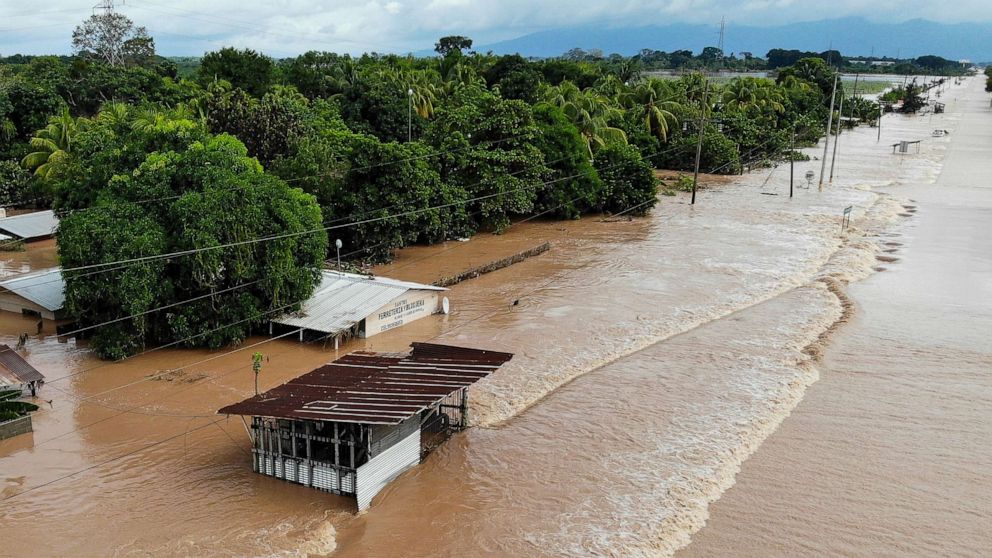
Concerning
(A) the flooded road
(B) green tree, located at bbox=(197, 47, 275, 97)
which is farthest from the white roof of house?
(B) green tree, located at bbox=(197, 47, 275, 97)

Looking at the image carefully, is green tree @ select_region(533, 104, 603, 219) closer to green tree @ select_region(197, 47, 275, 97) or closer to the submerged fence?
the submerged fence

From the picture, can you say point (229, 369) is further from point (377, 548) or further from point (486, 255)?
point (486, 255)

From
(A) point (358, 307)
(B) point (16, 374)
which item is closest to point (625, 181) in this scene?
(A) point (358, 307)

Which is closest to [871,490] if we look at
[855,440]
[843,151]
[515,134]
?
[855,440]

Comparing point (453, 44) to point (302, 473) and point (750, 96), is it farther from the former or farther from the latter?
point (302, 473)

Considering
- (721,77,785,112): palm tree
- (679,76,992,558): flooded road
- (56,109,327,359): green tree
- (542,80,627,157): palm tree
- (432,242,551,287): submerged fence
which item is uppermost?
(721,77,785,112): palm tree

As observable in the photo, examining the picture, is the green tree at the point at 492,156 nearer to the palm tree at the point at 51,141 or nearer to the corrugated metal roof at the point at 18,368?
the palm tree at the point at 51,141

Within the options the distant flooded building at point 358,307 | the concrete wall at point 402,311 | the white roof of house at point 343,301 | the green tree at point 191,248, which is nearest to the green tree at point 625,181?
the concrete wall at point 402,311
